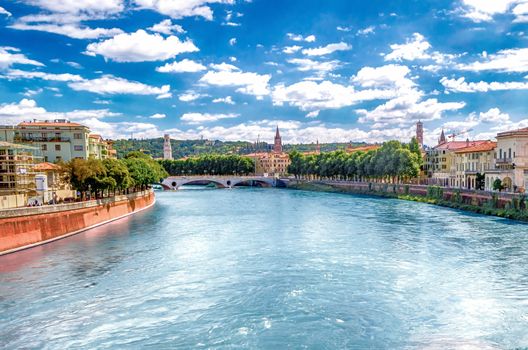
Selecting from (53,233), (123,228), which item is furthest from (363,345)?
(123,228)

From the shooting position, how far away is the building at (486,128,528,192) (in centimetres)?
6581

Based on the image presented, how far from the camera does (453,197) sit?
72562 mm

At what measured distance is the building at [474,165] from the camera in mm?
79769

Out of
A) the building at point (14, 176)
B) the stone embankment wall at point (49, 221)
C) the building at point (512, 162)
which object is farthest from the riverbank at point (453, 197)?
the building at point (14, 176)

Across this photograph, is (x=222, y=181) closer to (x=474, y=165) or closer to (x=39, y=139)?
(x=39, y=139)

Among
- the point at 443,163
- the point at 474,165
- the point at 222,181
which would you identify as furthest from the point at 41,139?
the point at 443,163

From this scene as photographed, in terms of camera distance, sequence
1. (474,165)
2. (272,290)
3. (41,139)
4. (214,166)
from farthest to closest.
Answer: (214,166), (474,165), (41,139), (272,290)

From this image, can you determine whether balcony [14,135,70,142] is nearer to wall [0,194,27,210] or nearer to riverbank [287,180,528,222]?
wall [0,194,27,210]

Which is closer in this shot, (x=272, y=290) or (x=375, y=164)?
(x=272, y=290)

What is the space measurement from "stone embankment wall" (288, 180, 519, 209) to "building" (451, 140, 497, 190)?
7425 millimetres

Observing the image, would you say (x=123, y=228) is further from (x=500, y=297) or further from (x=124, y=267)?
(x=500, y=297)

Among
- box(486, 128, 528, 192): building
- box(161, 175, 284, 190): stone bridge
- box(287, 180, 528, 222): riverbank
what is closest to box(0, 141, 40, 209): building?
box(287, 180, 528, 222): riverbank

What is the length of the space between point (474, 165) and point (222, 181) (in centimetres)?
8302

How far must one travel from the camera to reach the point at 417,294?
999 inches
